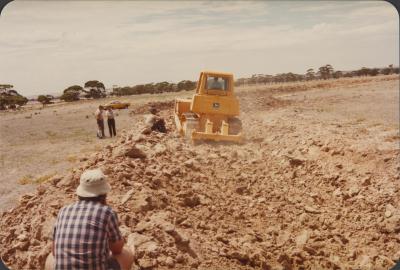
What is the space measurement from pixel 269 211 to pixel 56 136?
1231 cm

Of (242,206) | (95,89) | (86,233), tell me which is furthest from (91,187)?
(95,89)

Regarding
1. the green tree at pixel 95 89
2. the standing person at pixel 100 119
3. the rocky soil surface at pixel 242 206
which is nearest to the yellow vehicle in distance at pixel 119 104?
the standing person at pixel 100 119

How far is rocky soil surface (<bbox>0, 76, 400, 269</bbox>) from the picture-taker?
5648 mm

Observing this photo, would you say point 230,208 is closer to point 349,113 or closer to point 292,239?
point 292,239

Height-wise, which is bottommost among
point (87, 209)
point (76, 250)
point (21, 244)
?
point (21, 244)

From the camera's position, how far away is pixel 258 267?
5871 millimetres

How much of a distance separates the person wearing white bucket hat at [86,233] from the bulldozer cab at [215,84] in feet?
30.3

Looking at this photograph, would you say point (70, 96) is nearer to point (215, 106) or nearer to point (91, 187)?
point (215, 106)

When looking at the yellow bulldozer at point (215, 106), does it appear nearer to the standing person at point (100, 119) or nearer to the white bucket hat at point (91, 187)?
the standing person at point (100, 119)

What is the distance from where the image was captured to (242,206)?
25.1 ft

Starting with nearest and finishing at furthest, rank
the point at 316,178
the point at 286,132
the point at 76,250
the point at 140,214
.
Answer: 1. the point at 76,250
2. the point at 140,214
3. the point at 316,178
4. the point at 286,132

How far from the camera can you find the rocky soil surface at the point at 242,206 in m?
5.65

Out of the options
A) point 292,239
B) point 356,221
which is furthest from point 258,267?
point 356,221

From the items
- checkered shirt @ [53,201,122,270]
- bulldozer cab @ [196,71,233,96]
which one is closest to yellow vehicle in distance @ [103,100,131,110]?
bulldozer cab @ [196,71,233,96]
